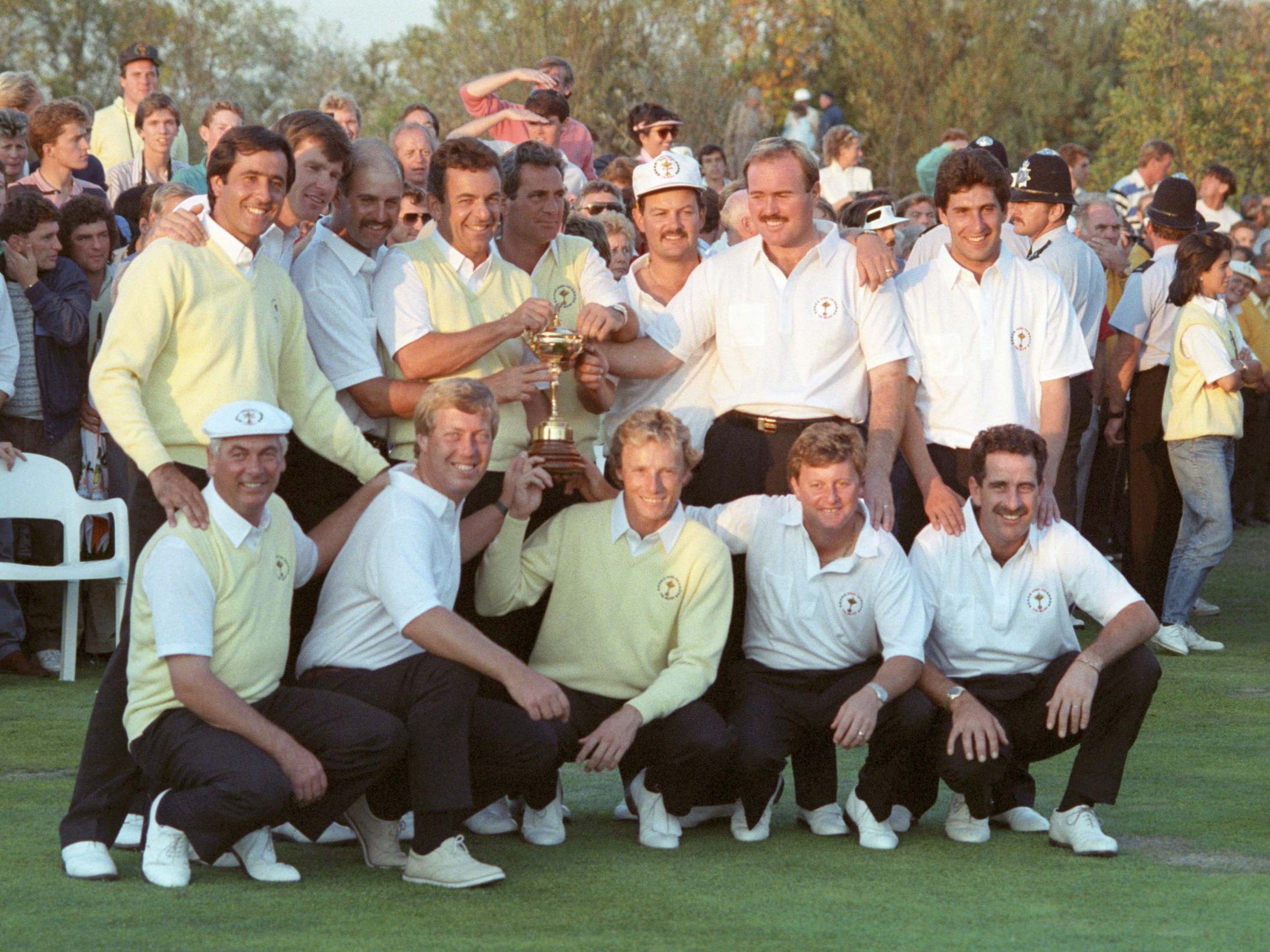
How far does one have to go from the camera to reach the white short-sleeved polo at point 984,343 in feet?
20.5

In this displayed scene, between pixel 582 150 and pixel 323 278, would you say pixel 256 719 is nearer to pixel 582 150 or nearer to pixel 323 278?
pixel 323 278

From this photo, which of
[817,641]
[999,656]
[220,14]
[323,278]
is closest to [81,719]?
[323,278]

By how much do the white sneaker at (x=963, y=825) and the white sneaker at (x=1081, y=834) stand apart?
0.21 metres

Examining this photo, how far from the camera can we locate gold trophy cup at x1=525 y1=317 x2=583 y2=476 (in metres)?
5.76

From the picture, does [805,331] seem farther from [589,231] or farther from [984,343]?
[589,231]

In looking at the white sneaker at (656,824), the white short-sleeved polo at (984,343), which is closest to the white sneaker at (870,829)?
the white sneaker at (656,824)

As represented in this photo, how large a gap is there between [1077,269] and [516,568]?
4.06 meters

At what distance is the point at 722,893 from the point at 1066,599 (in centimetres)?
158

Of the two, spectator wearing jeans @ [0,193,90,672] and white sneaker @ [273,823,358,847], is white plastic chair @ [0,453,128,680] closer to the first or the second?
spectator wearing jeans @ [0,193,90,672]

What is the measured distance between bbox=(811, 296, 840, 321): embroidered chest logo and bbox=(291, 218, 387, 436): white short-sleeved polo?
4.64 ft

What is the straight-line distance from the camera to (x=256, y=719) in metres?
5.03

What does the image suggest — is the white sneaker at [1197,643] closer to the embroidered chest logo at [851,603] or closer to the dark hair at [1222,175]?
the embroidered chest logo at [851,603]

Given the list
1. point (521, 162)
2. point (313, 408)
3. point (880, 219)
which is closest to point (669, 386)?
point (521, 162)

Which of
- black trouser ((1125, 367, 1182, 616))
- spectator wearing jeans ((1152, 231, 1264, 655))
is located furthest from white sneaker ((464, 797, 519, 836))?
black trouser ((1125, 367, 1182, 616))
